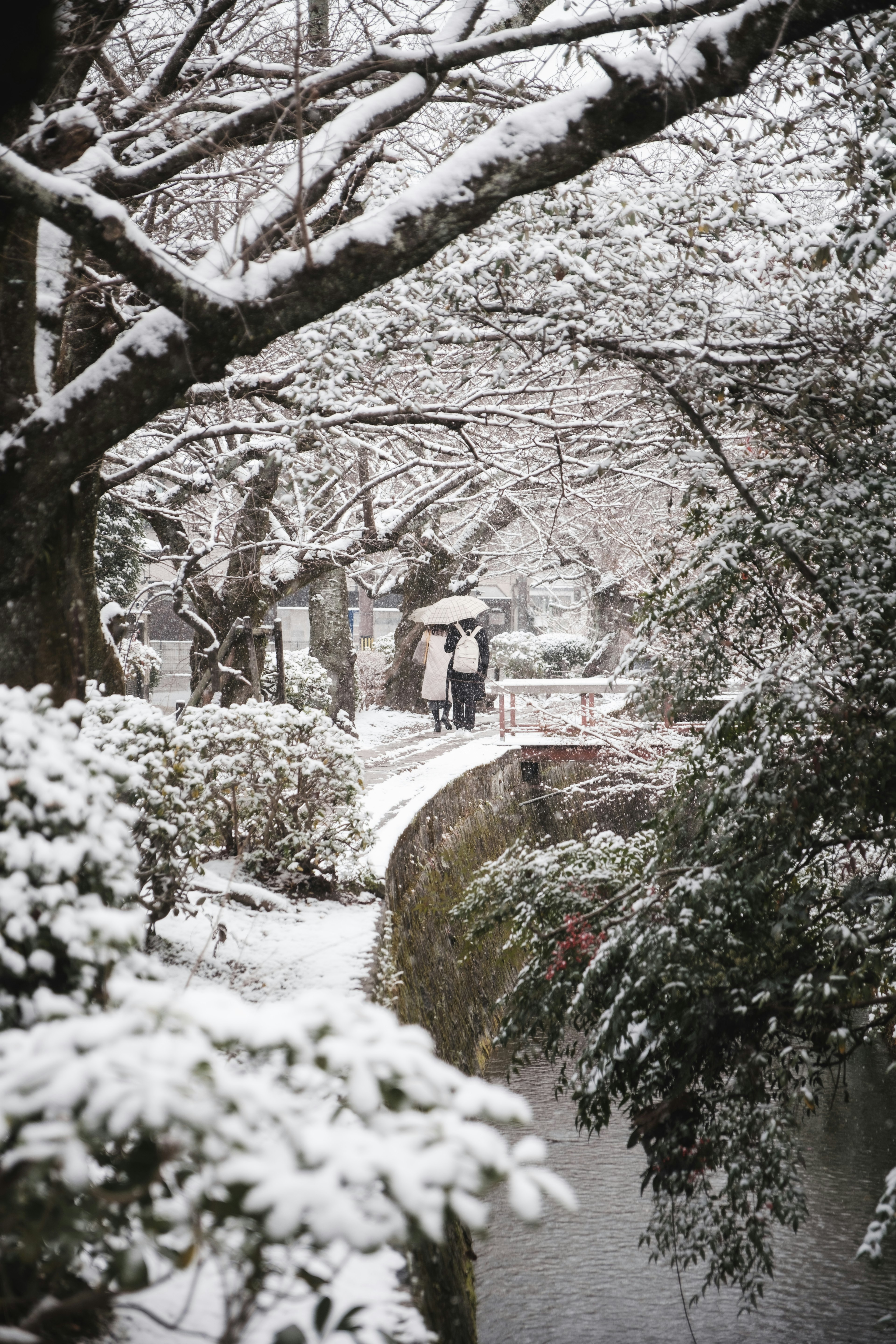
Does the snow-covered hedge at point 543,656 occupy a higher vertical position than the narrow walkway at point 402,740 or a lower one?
higher

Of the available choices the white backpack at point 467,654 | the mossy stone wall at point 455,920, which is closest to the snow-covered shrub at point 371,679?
the white backpack at point 467,654

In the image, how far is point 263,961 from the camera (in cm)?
521

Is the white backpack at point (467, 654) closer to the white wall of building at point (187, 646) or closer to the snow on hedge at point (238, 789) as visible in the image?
the white wall of building at point (187, 646)

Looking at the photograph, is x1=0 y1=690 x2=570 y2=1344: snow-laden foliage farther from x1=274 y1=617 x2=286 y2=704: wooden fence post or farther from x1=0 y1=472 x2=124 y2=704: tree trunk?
x1=274 y1=617 x2=286 y2=704: wooden fence post

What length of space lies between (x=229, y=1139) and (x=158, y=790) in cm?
347

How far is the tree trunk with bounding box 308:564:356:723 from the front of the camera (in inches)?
568

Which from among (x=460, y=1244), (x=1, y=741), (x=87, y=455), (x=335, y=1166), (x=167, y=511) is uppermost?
(x=167, y=511)

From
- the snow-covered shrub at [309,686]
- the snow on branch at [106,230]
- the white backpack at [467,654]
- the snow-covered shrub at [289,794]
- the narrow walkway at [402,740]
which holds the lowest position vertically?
the narrow walkway at [402,740]

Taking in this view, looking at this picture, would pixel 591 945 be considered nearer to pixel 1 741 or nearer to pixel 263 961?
pixel 263 961

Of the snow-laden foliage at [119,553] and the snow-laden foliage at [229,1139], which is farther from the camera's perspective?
the snow-laden foliage at [119,553]

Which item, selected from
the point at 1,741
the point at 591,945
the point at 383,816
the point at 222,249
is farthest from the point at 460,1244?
the point at 383,816

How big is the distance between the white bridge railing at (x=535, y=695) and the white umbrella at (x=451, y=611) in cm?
125

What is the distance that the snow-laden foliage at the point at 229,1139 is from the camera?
127 centimetres

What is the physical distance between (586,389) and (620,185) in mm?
4887
